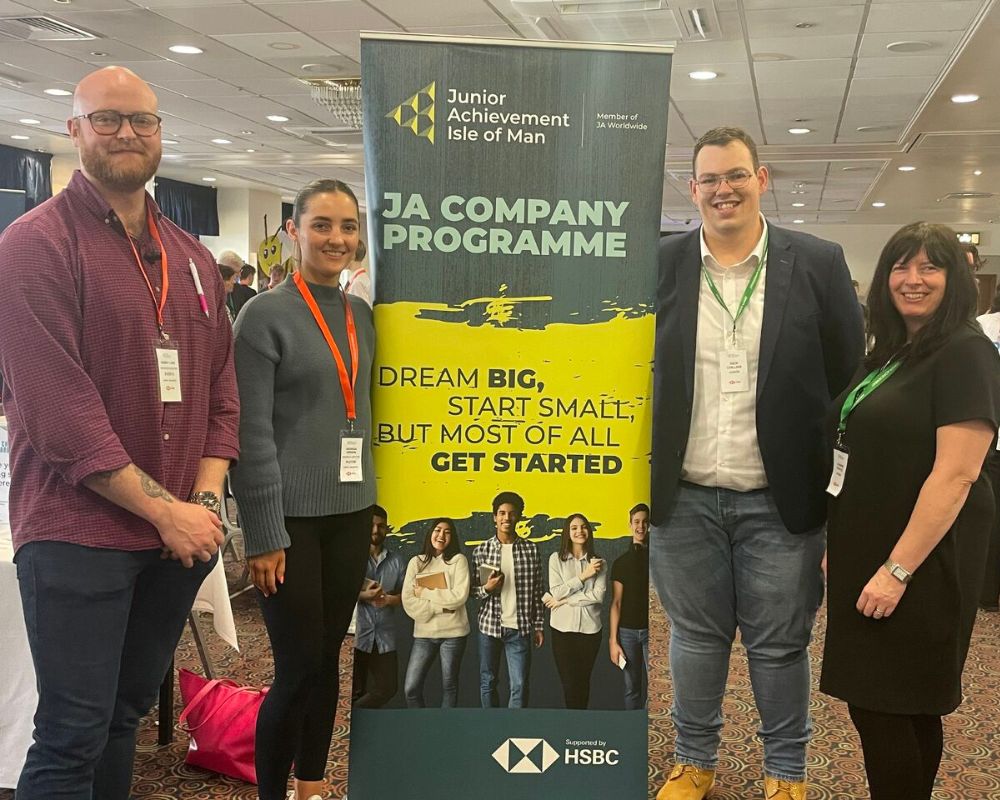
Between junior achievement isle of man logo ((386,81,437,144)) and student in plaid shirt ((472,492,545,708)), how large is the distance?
0.82 meters

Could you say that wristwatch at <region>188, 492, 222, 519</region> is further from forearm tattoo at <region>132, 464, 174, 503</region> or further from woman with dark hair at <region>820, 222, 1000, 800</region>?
woman with dark hair at <region>820, 222, 1000, 800</region>

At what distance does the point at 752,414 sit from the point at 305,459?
1.01 meters

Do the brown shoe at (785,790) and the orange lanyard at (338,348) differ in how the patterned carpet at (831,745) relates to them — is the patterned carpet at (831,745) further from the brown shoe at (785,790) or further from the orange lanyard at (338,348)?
the orange lanyard at (338,348)

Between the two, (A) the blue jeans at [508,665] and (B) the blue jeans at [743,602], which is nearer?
(A) the blue jeans at [508,665]

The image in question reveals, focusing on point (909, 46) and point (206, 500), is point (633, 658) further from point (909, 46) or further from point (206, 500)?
point (909, 46)

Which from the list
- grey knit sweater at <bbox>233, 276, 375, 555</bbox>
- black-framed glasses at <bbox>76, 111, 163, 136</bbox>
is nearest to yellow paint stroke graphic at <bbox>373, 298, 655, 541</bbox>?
grey knit sweater at <bbox>233, 276, 375, 555</bbox>

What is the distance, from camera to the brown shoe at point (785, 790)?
2303 mm

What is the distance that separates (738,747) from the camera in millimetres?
2908

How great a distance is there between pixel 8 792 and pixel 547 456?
1.66 meters

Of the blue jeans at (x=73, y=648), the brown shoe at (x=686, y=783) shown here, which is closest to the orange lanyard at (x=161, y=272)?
the blue jeans at (x=73, y=648)

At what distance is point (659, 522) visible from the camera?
7.48ft

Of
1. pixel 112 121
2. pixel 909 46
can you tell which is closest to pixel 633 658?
pixel 112 121

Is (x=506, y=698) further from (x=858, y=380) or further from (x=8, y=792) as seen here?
(x=8, y=792)

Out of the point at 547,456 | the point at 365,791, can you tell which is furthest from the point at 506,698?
the point at 547,456
